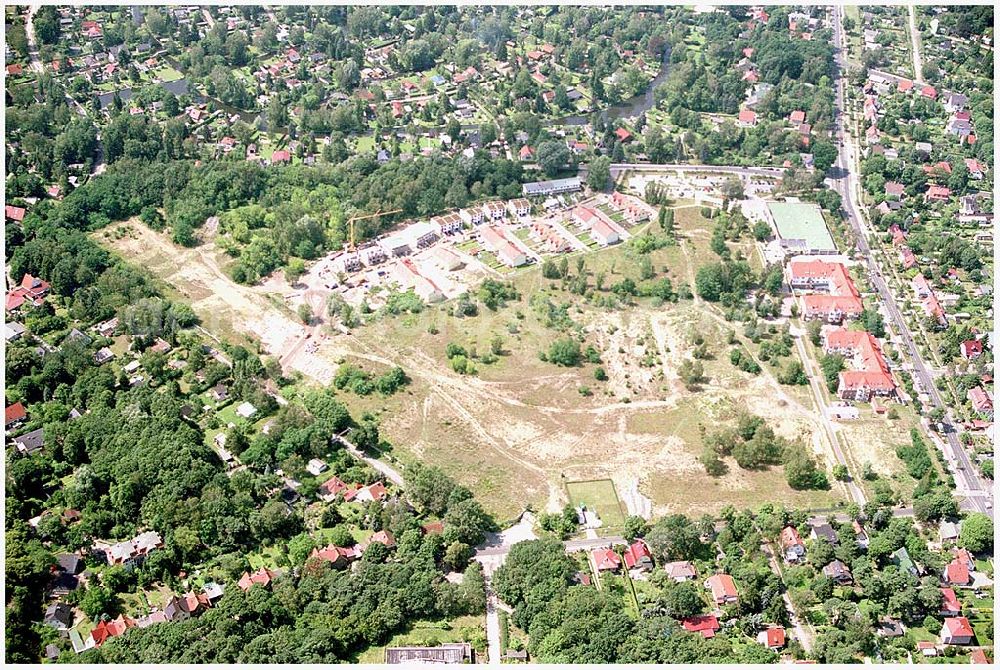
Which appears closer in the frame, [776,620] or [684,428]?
[776,620]

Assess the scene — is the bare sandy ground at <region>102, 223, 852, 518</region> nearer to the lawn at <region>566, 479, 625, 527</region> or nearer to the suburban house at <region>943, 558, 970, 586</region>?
the lawn at <region>566, 479, 625, 527</region>

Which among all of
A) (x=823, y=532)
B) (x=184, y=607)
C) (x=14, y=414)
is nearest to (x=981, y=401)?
(x=823, y=532)

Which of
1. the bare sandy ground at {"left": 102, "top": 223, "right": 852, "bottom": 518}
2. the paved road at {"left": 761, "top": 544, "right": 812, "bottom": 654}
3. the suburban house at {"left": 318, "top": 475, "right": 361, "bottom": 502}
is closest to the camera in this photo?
the paved road at {"left": 761, "top": 544, "right": 812, "bottom": 654}

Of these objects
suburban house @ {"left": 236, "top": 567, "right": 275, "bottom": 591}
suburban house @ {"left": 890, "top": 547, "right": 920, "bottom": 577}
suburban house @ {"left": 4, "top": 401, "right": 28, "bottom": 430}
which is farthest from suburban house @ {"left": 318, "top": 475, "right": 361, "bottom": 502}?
suburban house @ {"left": 890, "top": 547, "right": 920, "bottom": 577}

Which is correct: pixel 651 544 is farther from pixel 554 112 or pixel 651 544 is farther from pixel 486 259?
pixel 554 112

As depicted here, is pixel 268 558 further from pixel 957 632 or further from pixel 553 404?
pixel 957 632

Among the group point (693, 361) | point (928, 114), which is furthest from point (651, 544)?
point (928, 114)
